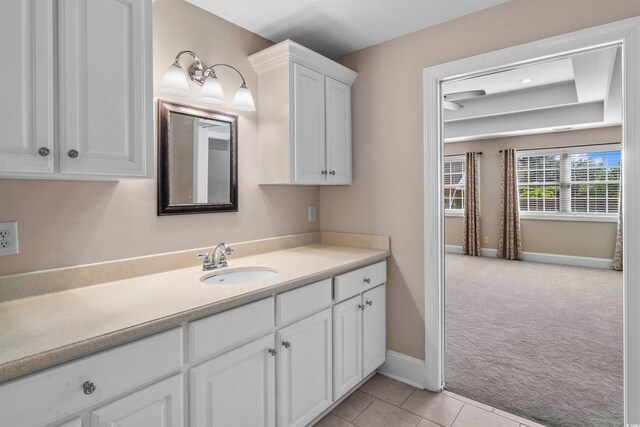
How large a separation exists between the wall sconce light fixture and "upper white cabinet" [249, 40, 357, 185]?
0.62 feet

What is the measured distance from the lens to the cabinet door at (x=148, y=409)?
1061mm

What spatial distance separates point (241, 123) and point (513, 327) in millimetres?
3163

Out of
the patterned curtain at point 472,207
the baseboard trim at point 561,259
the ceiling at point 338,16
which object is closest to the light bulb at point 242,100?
the ceiling at point 338,16

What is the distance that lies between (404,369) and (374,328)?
1.31ft

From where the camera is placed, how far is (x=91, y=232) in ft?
5.26

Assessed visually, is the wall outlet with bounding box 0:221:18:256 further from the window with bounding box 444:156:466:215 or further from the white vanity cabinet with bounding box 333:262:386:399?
the window with bounding box 444:156:466:215

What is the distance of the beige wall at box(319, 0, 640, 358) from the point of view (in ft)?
7.00

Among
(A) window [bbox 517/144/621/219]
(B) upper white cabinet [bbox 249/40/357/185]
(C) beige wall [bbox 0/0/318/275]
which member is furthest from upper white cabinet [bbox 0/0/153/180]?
(A) window [bbox 517/144/621/219]

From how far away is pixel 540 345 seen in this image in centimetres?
296

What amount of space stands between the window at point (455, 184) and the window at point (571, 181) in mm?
1023

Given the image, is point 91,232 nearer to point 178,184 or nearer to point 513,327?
point 178,184

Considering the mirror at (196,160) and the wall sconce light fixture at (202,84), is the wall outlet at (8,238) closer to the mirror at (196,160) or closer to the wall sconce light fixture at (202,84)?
the mirror at (196,160)

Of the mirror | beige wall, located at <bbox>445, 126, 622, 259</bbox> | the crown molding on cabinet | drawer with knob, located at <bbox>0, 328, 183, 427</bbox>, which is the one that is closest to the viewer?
drawer with knob, located at <bbox>0, 328, 183, 427</bbox>

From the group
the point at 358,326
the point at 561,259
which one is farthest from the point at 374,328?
the point at 561,259
